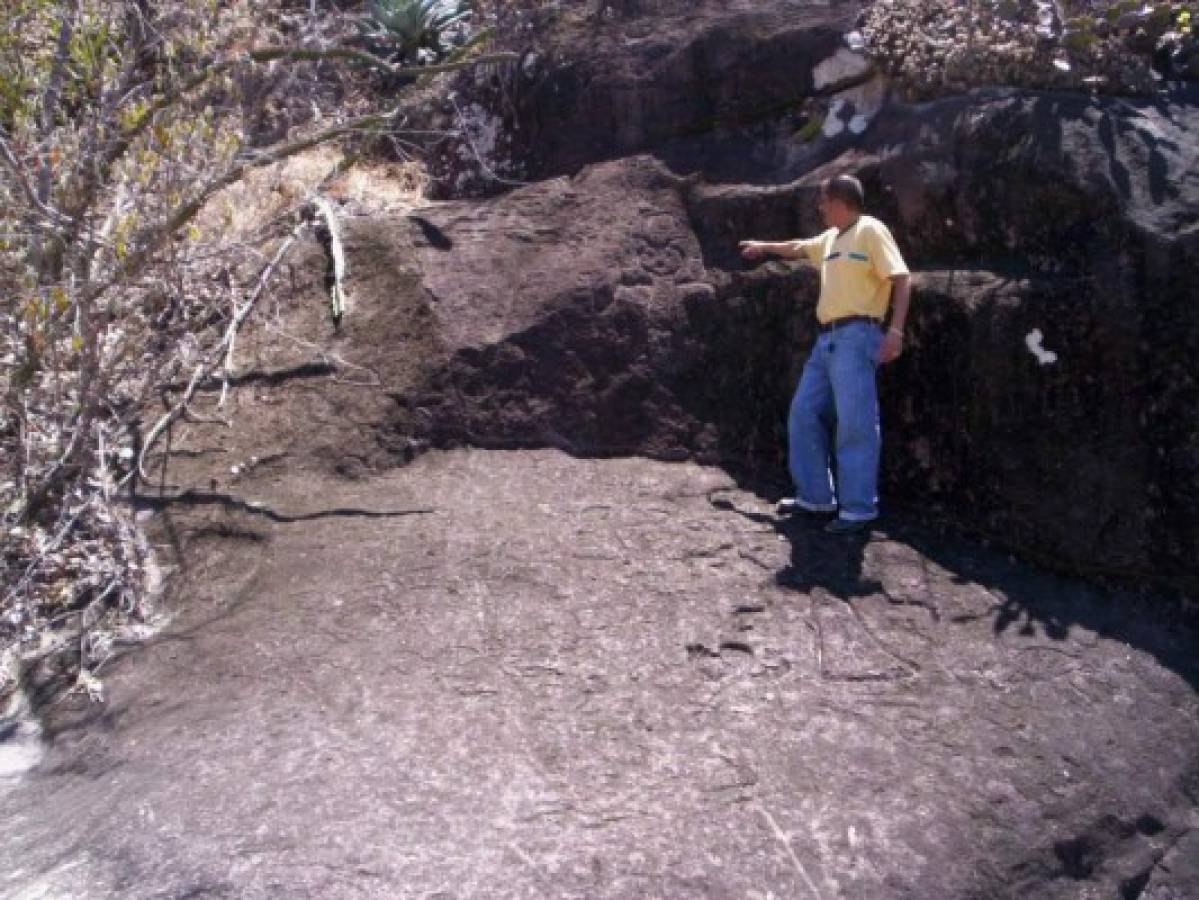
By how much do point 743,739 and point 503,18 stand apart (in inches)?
249

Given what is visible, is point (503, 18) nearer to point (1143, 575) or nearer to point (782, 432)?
point (782, 432)

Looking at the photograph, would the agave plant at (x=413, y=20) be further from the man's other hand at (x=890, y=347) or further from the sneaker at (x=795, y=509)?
the man's other hand at (x=890, y=347)

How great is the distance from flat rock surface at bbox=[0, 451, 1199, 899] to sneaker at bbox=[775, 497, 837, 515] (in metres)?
0.09

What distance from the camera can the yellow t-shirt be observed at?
5.49 meters

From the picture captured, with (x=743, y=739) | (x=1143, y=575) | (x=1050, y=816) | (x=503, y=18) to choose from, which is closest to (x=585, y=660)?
(x=743, y=739)

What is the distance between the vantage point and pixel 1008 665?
4.85 meters

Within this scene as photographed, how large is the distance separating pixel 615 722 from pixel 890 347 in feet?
6.58

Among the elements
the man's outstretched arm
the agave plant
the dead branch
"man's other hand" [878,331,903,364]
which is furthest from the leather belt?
the agave plant

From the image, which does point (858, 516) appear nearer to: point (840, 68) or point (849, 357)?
point (849, 357)

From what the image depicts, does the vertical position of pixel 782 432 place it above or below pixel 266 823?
above

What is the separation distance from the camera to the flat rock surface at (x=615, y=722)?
395cm

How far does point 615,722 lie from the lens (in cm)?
454

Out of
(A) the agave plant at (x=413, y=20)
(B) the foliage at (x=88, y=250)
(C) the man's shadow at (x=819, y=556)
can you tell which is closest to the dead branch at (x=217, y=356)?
(B) the foliage at (x=88, y=250)

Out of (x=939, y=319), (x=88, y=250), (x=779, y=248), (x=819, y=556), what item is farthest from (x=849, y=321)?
(x=88, y=250)
